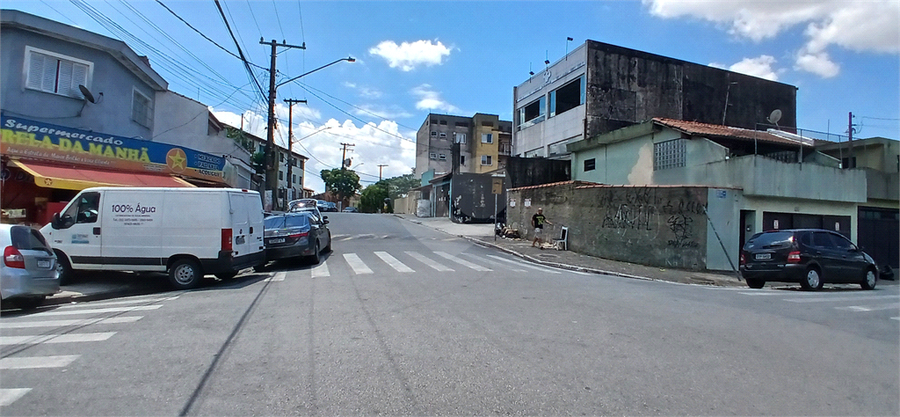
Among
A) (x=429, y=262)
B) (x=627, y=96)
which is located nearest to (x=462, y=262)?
(x=429, y=262)

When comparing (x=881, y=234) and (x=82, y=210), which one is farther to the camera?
(x=881, y=234)

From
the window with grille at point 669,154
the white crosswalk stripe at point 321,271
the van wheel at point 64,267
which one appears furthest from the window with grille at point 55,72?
the window with grille at point 669,154

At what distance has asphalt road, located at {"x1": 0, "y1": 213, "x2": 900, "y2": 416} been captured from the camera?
4.19 meters

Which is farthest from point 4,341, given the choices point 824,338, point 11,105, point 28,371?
point 11,105

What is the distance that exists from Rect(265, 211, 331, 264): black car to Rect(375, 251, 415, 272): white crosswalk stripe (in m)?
2.13

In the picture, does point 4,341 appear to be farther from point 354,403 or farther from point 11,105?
point 11,105

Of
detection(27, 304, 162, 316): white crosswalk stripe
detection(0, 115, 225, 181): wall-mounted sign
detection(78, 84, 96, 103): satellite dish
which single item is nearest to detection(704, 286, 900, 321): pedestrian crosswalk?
detection(27, 304, 162, 316): white crosswalk stripe

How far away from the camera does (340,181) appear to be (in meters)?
74.4

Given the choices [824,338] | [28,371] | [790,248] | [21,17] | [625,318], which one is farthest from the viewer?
[21,17]

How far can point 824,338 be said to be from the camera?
261 inches

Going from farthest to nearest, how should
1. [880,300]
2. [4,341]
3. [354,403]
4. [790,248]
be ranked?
[790,248] < [880,300] < [4,341] < [354,403]

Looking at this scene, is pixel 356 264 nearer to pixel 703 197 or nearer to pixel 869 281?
pixel 703 197

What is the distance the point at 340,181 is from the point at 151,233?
6443cm

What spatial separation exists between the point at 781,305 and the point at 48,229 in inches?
590
